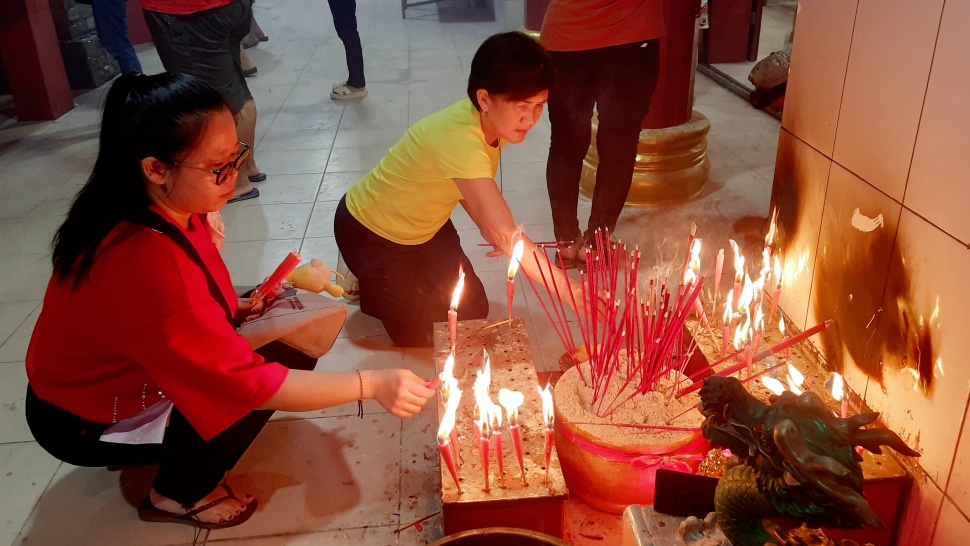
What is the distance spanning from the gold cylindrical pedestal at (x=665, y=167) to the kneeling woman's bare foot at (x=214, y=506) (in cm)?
223

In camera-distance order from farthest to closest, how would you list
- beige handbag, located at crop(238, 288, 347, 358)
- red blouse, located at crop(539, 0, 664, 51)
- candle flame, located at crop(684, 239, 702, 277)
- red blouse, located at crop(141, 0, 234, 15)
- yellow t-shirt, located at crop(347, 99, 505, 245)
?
red blouse, located at crop(141, 0, 234, 15)
red blouse, located at crop(539, 0, 664, 51)
yellow t-shirt, located at crop(347, 99, 505, 245)
beige handbag, located at crop(238, 288, 347, 358)
candle flame, located at crop(684, 239, 702, 277)

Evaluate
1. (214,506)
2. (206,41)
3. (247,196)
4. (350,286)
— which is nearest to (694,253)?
(214,506)

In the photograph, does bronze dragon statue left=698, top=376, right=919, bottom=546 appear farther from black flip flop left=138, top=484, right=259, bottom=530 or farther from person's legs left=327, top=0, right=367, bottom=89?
person's legs left=327, top=0, right=367, bottom=89

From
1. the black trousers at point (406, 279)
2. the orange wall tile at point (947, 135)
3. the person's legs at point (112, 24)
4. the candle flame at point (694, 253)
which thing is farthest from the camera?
the person's legs at point (112, 24)

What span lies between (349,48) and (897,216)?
4.57m

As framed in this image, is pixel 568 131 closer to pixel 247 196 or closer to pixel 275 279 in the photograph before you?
pixel 275 279

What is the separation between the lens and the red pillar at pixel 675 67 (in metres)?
3.40

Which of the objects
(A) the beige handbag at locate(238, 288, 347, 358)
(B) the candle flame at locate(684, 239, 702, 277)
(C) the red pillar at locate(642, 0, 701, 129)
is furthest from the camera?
(C) the red pillar at locate(642, 0, 701, 129)

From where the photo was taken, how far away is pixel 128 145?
1.35 meters

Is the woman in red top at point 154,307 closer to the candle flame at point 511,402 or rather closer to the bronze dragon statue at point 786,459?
the candle flame at point 511,402

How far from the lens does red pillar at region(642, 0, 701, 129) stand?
3402 mm

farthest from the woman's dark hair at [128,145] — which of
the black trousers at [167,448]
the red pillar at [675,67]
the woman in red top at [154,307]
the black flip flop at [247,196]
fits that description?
the red pillar at [675,67]

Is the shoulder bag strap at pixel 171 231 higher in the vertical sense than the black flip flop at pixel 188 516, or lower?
higher

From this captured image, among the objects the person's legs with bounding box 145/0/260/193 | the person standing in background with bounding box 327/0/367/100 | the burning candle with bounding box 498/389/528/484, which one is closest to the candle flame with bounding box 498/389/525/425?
the burning candle with bounding box 498/389/528/484
